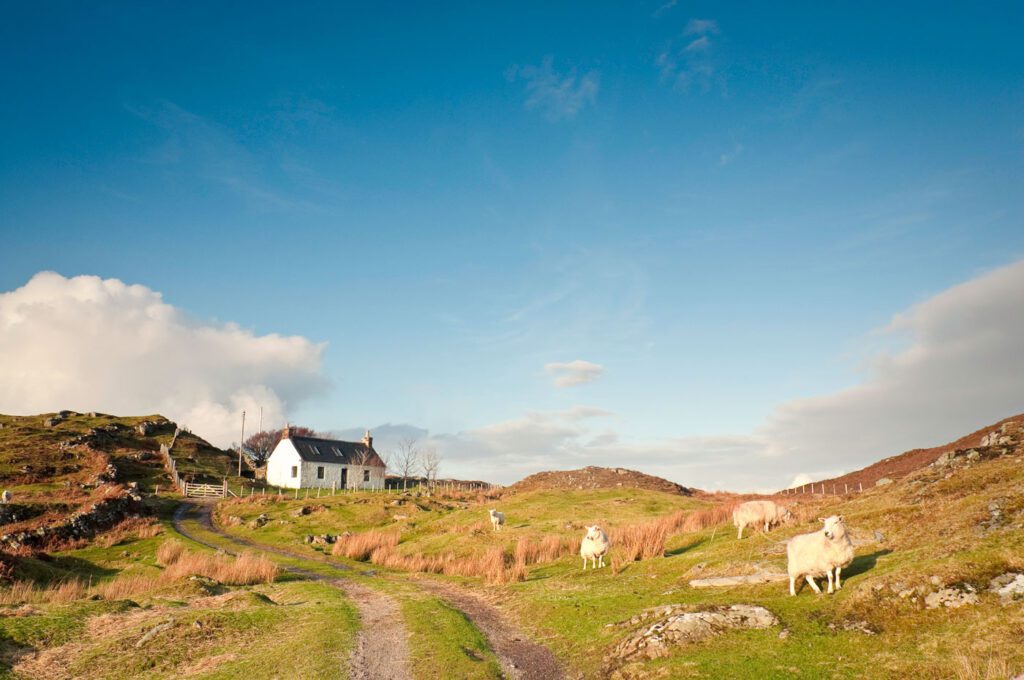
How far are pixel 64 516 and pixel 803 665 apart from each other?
5865 cm

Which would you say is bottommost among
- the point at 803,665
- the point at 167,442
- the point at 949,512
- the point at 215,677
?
the point at 215,677

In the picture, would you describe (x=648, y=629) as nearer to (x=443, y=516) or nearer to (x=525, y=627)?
(x=525, y=627)

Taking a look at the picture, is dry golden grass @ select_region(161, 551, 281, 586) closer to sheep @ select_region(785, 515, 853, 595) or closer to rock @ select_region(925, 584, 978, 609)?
sheep @ select_region(785, 515, 853, 595)

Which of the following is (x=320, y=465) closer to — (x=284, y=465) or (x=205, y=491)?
(x=284, y=465)

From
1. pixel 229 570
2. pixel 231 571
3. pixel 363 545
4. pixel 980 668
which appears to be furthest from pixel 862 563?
pixel 363 545

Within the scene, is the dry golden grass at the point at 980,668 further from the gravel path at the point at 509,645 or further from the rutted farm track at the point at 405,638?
the rutted farm track at the point at 405,638

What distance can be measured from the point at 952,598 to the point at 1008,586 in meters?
1.03

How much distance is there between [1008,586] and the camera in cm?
1252

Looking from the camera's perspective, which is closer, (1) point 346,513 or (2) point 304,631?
(2) point 304,631

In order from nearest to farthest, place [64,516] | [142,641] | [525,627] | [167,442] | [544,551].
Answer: [142,641] → [525,627] → [544,551] → [64,516] → [167,442]

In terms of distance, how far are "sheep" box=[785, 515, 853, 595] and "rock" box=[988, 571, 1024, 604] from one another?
3.07 metres

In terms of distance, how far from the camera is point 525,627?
2034cm

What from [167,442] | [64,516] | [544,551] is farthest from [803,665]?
[167,442]

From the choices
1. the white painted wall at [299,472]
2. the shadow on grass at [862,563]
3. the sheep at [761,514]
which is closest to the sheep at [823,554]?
the shadow on grass at [862,563]
